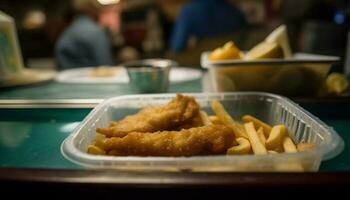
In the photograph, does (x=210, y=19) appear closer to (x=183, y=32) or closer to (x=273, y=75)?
(x=183, y=32)

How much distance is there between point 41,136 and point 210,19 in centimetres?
293

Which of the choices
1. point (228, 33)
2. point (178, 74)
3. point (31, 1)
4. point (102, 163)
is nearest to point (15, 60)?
point (178, 74)

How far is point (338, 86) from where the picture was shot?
126cm

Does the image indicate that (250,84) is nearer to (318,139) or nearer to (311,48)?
(318,139)

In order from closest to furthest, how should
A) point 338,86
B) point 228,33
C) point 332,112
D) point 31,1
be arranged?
point 332,112, point 338,86, point 228,33, point 31,1

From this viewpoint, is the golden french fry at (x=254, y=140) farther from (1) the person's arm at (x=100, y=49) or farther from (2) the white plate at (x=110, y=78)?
(1) the person's arm at (x=100, y=49)

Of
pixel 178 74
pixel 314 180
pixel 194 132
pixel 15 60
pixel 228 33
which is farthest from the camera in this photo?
pixel 228 33

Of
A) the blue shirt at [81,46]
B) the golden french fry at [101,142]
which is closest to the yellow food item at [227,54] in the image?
the golden french fry at [101,142]

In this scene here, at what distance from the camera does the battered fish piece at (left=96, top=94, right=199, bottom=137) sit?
31.7 inches

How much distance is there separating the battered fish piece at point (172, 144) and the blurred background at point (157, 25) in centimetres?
305

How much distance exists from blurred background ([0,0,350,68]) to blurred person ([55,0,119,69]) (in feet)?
0.71

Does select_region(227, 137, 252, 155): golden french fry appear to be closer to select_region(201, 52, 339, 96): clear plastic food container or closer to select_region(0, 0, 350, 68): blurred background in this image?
select_region(201, 52, 339, 96): clear plastic food container

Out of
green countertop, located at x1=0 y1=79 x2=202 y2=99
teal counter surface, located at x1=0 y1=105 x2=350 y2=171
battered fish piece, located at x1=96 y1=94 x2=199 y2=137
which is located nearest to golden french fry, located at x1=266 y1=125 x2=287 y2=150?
teal counter surface, located at x1=0 y1=105 x2=350 y2=171

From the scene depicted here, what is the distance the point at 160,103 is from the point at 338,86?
647 millimetres
